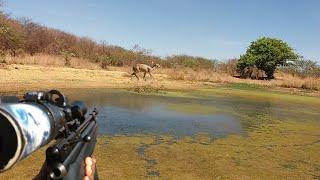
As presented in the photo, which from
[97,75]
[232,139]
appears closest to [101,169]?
[232,139]

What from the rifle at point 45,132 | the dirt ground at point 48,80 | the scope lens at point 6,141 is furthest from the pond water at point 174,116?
the scope lens at point 6,141

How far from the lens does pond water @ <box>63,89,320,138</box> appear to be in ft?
30.8

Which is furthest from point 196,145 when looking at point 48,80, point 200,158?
point 48,80

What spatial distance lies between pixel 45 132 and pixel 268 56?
37.3 m

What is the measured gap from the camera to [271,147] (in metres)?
8.48

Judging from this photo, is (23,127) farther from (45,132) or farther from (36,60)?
(36,60)

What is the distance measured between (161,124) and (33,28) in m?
25.8

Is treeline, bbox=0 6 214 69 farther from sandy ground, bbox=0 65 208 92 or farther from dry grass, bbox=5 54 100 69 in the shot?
sandy ground, bbox=0 65 208 92

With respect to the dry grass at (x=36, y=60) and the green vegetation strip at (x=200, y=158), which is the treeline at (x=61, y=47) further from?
the green vegetation strip at (x=200, y=158)

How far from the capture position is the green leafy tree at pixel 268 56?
123 ft

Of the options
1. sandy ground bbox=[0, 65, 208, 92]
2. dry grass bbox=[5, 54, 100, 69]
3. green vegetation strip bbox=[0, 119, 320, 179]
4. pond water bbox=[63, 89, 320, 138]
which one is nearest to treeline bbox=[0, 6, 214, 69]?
dry grass bbox=[5, 54, 100, 69]

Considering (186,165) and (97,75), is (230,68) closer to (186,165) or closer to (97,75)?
(97,75)

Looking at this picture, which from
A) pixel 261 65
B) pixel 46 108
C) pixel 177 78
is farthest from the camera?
pixel 261 65

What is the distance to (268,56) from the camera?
123 ft
